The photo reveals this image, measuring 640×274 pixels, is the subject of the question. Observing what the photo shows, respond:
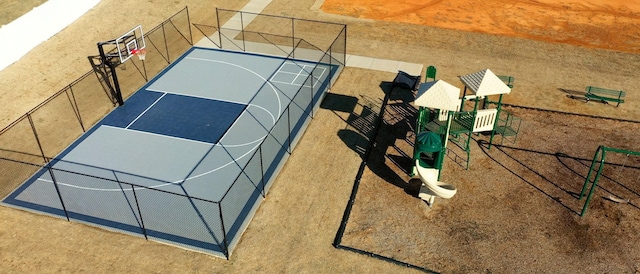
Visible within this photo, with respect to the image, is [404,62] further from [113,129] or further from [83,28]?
[83,28]

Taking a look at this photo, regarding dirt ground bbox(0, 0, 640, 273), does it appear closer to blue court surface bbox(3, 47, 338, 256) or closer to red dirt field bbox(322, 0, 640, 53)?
blue court surface bbox(3, 47, 338, 256)

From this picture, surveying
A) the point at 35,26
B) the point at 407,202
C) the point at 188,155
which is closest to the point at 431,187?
the point at 407,202

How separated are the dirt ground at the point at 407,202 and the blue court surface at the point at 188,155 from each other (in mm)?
766

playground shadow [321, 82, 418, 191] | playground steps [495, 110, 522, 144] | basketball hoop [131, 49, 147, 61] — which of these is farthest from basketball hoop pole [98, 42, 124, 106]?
playground steps [495, 110, 522, 144]

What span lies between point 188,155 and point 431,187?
1015 cm

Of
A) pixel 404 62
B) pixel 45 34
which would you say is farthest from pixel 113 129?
pixel 404 62

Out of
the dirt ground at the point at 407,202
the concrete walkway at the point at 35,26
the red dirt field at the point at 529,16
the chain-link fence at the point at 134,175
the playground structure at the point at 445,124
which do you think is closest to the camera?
the dirt ground at the point at 407,202

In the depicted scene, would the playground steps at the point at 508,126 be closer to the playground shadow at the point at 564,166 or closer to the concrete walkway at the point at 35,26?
the playground shadow at the point at 564,166

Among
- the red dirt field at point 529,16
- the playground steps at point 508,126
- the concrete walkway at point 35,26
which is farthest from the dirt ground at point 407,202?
the red dirt field at point 529,16

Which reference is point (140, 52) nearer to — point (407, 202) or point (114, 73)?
point (114, 73)

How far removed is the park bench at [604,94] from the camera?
25531 mm

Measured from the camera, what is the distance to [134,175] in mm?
20078

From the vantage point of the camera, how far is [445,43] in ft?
107

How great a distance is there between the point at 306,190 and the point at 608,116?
1576 cm
